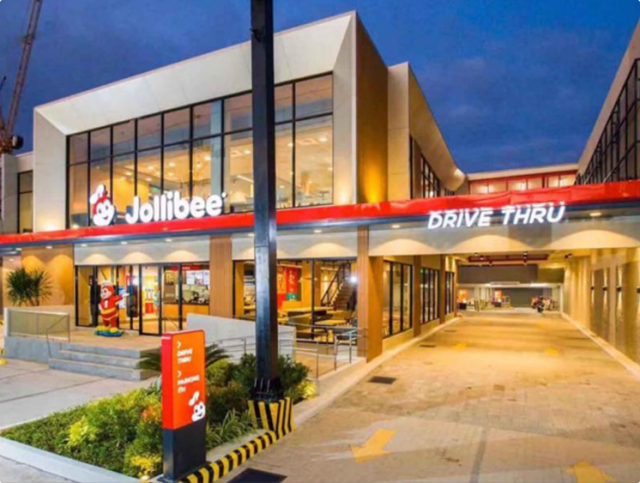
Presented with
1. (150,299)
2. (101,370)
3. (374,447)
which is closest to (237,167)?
(150,299)

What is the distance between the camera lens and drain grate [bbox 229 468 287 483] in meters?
5.47

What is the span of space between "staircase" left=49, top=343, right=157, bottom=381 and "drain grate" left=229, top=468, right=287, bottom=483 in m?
6.81

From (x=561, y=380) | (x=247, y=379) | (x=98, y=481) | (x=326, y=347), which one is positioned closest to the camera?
(x=98, y=481)

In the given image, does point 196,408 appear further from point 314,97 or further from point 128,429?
point 314,97

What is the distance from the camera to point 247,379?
804cm

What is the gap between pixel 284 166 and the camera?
15.0 metres

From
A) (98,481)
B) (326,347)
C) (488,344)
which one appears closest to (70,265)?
(326,347)

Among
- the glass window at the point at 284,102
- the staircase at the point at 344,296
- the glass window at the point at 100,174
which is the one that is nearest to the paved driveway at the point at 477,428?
the staircase at the point at 344,296

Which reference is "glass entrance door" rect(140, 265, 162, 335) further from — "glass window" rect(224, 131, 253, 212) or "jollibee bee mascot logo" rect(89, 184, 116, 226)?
"glass window" rect(224, 131, 253, 212)

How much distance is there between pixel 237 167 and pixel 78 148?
8.95 m

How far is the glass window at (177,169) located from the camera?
17062mm

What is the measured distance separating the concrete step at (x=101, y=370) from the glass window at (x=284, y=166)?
6587 mm

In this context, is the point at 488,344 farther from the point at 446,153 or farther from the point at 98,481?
the point at 98,481

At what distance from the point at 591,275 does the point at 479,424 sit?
16.1 metres
